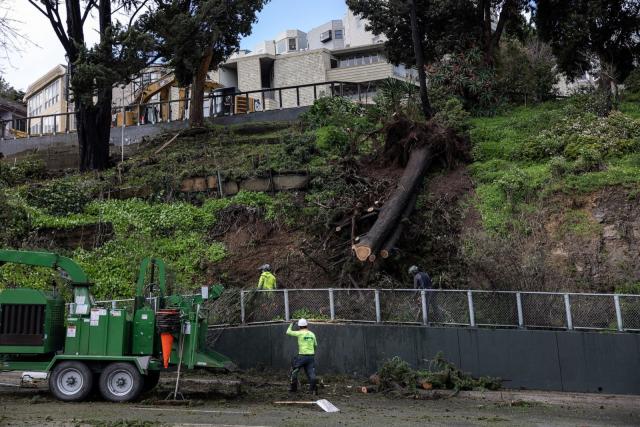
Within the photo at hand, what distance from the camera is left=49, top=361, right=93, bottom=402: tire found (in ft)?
37.5

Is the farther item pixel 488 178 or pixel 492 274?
pixel 488 178

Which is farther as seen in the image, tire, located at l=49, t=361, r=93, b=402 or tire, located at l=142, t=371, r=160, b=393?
tire, located at l=142, t=371, r=160, b=393

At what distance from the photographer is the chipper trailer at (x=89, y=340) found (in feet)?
37.8

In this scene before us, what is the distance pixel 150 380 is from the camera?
12398 mm

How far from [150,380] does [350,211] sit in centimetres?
773

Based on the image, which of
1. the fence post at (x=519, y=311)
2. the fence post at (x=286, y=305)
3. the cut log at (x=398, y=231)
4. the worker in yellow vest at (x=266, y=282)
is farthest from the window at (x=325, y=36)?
the fence post at (x=519, y=311)

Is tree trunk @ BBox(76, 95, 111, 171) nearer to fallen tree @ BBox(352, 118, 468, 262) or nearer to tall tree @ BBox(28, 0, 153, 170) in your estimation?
tall tree @ BBox(28, 0, 153, 170)

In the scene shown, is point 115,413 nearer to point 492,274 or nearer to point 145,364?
point 145,364

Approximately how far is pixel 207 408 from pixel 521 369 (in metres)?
6.65

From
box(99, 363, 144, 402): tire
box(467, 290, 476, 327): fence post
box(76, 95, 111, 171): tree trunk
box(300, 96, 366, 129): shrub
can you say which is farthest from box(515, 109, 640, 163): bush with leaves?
box(76, 95, 111, 171): tree trunk

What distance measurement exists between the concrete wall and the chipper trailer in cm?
310

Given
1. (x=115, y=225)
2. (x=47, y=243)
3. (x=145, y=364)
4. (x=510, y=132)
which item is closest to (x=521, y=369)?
(x=145, y=364)

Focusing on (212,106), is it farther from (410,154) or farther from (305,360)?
(305,360)

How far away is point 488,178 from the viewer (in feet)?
65.2
